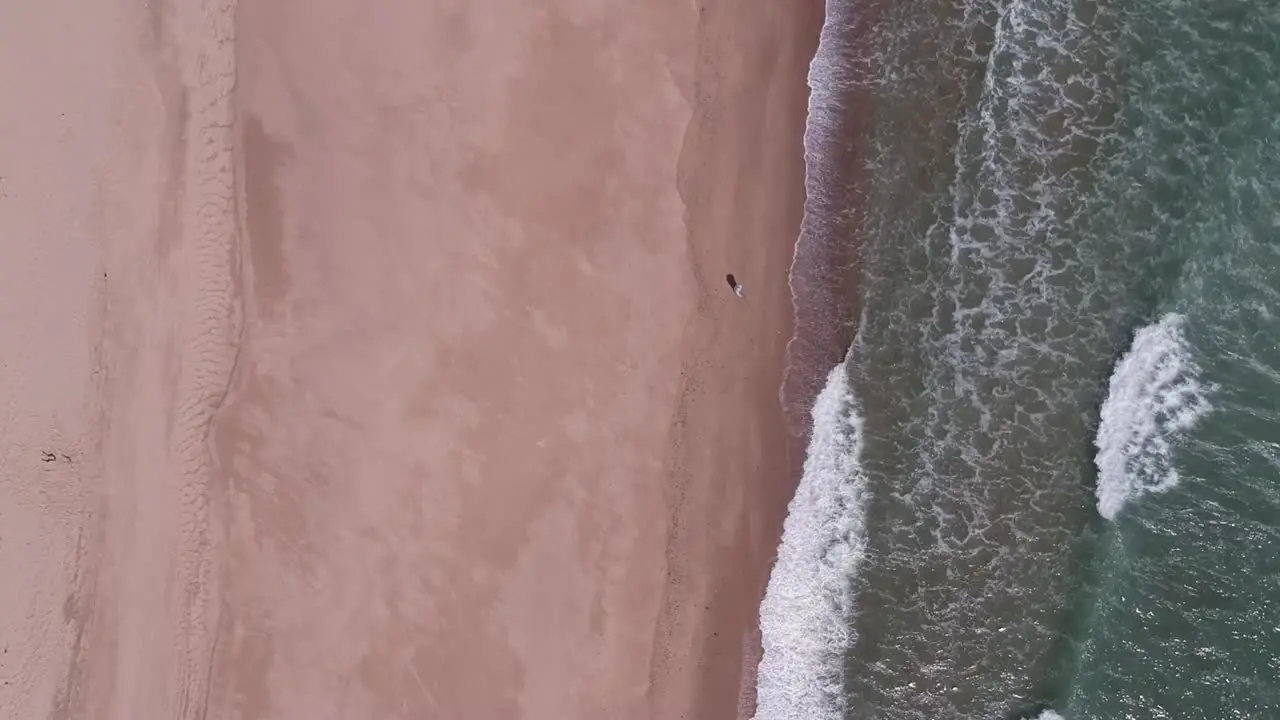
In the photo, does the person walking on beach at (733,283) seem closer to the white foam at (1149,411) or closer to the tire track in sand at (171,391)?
the white foam at (1149,411)

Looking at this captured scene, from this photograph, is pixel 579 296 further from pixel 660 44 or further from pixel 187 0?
pixel 187 0

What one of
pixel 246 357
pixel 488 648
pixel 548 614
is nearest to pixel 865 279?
pixel 548 614

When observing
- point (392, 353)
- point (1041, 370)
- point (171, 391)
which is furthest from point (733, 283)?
point (171, 391)

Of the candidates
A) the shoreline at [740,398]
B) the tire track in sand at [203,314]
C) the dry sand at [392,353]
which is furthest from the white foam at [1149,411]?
the tire track in sand at [203,314]

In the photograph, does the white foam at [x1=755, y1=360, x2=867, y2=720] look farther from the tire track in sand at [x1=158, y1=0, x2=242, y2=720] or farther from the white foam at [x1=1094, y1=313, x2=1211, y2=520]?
the tire track in sand at [x1=158, y1=0, x2=242, y2=720]

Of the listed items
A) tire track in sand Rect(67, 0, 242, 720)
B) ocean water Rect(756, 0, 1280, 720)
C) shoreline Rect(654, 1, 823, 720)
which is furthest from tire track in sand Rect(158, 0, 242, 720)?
ocean water Rect(756, 0, 1280, 720)

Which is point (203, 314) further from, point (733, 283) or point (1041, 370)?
point (1041, 370)
